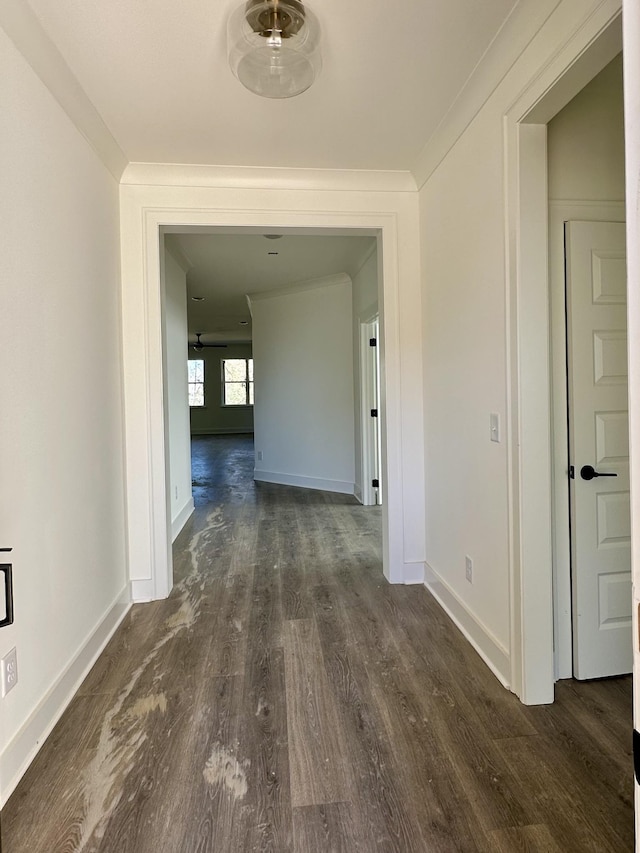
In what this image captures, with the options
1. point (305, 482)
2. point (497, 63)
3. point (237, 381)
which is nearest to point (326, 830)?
point (497, 63)

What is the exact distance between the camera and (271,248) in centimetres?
444

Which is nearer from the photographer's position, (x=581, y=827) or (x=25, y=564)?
(x=581, y=827)

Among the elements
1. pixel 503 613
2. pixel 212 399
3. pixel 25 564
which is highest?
pixel 212 399

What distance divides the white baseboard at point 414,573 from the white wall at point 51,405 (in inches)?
69.9

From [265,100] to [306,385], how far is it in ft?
13.6

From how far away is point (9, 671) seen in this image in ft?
4.78

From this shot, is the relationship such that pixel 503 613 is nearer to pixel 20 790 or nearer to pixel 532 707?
pixel 532 707

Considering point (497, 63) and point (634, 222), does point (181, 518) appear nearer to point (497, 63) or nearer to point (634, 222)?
point (497, 63)

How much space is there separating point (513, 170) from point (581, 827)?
2203 millimetres

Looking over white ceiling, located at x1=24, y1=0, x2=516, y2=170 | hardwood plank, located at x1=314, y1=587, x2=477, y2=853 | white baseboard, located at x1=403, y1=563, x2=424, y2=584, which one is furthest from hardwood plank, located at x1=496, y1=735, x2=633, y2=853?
white ceiling, located at x1=24, y1=0, x2=516, y2=170

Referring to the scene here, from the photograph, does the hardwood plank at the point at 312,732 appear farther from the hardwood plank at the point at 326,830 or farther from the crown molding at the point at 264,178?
the crown molding at the point at 264,178

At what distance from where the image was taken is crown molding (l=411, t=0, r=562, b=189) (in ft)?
5.17

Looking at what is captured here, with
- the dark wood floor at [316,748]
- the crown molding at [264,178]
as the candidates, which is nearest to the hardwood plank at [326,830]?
the dark wood floor at [316,748]

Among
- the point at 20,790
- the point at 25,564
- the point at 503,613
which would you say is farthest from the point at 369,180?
the point at 20,790
